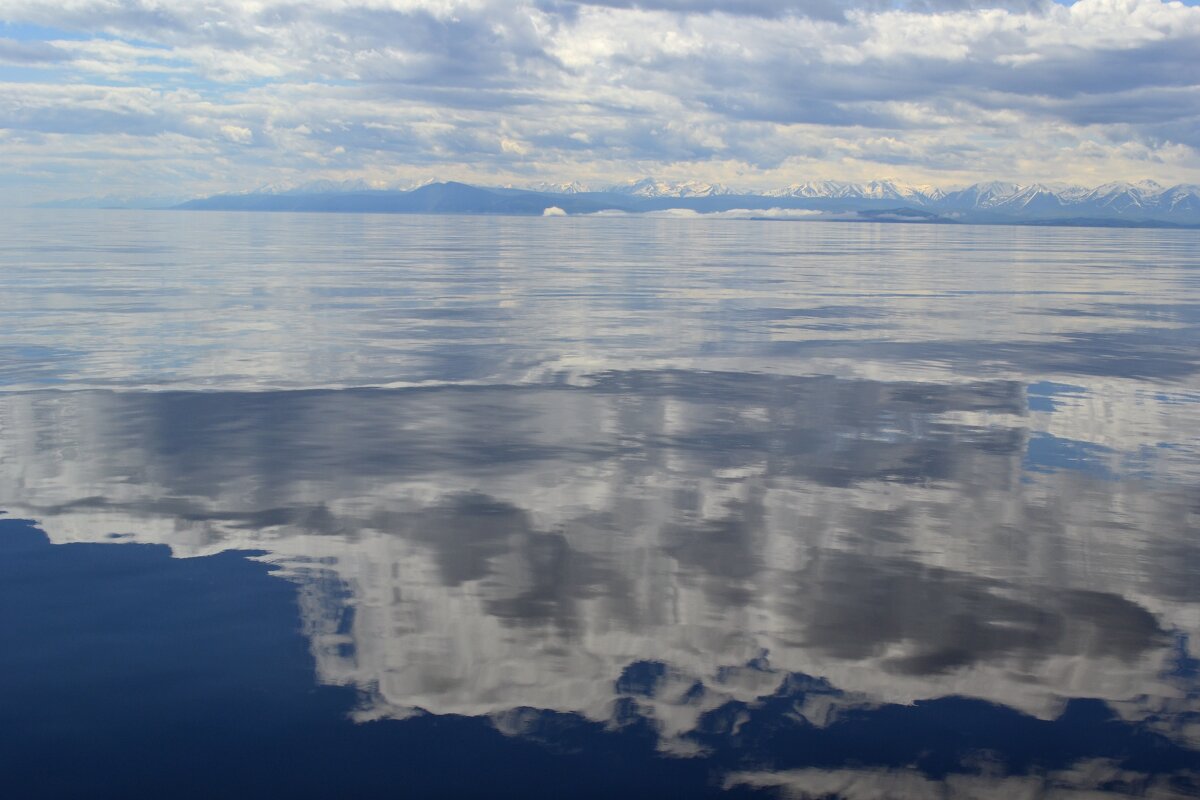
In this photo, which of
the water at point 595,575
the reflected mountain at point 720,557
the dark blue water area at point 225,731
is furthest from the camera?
the reflected mountain at point 720,557

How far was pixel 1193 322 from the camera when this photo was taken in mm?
42938

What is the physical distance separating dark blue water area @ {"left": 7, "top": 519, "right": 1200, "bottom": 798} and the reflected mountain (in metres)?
0.06

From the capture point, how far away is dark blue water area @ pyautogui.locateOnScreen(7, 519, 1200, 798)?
28.1 feet

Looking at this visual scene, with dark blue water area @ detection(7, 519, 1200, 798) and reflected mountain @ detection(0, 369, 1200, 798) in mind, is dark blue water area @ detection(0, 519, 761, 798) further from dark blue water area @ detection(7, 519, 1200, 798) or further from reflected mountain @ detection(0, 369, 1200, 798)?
reflected mountain @ detection(0, 369, 1200, 798)

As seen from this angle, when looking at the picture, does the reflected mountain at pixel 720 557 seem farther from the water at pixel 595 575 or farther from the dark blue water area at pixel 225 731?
the dark blue water area at pixel 225 731

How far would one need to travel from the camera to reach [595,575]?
522 inches

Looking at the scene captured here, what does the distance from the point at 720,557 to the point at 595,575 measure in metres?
1.68

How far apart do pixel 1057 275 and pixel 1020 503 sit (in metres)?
66.9

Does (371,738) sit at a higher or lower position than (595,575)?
lower

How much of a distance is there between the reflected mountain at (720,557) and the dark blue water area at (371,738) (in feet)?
0.19

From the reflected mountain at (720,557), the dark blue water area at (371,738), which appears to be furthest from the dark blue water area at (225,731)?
the reflected mountain at (720,557)

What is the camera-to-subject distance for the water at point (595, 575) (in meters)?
9.06

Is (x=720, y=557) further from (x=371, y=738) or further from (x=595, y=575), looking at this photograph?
(x=371, y=738)

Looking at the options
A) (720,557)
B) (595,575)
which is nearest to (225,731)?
(595,575)
